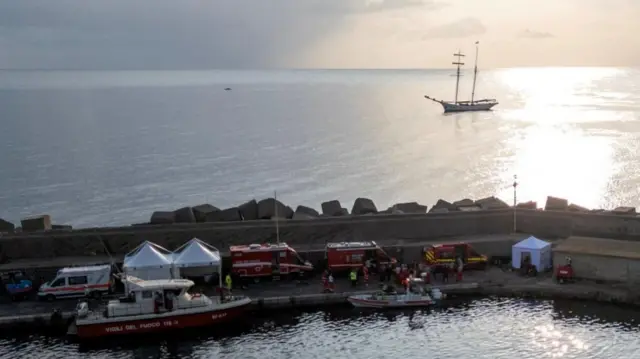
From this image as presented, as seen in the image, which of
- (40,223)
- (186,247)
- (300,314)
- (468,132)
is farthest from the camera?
(468,132)

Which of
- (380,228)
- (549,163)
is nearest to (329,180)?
(549,163)

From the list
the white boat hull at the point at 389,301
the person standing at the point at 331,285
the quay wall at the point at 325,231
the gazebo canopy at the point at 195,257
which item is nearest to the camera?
the white boat hull at the point at 389,301

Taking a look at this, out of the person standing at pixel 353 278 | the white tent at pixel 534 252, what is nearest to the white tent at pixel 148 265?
the person standing at pixel 353 278

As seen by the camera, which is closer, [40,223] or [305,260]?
[305,260]

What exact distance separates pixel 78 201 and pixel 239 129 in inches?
2363

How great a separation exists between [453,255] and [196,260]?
10684 mm

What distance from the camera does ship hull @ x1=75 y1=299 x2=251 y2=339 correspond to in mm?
24672

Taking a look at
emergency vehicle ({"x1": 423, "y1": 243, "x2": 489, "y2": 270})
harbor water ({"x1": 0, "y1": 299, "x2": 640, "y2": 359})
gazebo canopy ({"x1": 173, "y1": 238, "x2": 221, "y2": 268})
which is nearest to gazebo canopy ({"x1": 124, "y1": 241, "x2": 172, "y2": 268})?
gazebo canopy ({"x1": 173, "y1": 238, "x2": 221, "y2": 268})

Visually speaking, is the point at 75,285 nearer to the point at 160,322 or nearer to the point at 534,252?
the point at 160,322

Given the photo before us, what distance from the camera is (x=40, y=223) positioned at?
1347 inches

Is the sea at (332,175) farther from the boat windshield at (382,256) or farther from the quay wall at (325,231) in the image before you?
the quay wall at (325,231)

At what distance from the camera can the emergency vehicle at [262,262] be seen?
29344 mm

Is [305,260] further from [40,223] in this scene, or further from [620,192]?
[620,192]

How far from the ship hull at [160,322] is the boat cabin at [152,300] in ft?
0.87
